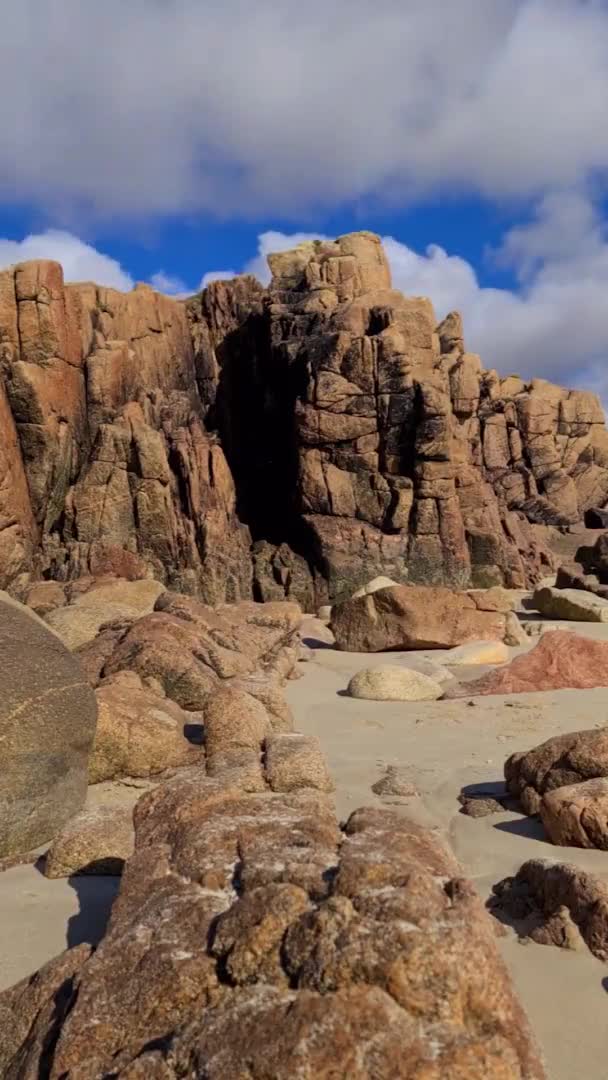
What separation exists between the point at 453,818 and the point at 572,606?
450 inches

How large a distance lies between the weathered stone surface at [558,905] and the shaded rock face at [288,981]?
935mm

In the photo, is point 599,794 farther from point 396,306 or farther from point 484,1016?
point 396,306

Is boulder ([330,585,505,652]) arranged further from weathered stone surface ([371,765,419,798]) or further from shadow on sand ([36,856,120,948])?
shadow on sand ([36,856,120,948])

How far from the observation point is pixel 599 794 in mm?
4719

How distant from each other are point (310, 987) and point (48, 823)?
324cm

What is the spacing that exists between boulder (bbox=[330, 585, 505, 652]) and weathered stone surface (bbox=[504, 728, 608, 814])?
7.20 m

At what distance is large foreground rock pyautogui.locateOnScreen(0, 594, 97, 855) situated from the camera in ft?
15.9

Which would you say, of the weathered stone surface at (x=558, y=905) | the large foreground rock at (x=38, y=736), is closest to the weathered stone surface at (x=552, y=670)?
the large foreground rock at (x=38, y=736)

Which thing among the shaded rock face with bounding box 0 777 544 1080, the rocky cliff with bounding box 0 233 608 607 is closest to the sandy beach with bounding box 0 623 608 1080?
the shaded rock face with bounding box 0 777 544 1080

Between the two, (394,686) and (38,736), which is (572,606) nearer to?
(394,686)

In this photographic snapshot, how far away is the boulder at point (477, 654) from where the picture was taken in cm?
1170

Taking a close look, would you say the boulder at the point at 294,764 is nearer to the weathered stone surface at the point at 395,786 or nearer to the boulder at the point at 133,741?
the weathered stone surface at the point at 395,786

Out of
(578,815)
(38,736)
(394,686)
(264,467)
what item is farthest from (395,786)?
(264,467)

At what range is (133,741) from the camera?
251 inches
